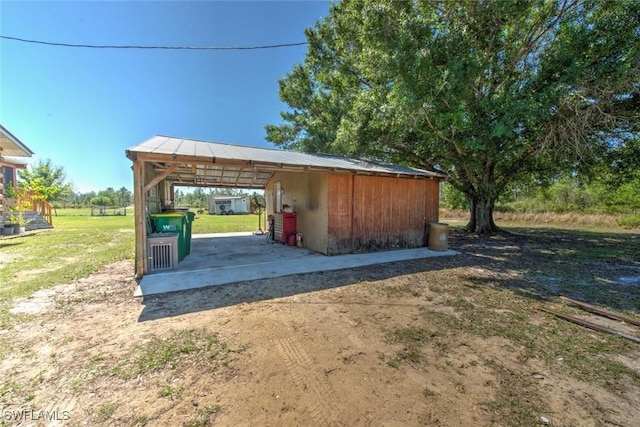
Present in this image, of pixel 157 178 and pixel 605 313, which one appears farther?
pixel 157 178

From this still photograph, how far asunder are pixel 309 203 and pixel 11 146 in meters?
12.2

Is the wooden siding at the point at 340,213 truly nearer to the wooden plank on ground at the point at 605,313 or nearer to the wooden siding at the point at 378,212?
the wooden siding at the point at 378,212

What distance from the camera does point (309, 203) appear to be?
25.1 ft

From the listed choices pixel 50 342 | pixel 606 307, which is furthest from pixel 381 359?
pixel 606 307

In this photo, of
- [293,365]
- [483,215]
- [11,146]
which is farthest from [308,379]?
[11,146]

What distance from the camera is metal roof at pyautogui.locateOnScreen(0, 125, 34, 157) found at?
908 centimetres

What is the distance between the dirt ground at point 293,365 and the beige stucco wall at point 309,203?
3213mm

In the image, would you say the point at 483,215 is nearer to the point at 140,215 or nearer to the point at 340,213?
the point at 340,213

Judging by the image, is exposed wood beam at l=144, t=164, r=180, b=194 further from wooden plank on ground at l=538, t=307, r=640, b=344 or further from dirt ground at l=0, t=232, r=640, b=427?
wooden plank on ground at l=538, t=307, r=640, b=344

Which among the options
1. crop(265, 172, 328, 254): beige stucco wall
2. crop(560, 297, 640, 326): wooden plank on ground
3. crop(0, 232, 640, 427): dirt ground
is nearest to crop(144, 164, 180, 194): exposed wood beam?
crop(0, 232, 640, 427): dirt ground

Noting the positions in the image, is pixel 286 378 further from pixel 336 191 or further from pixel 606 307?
A: pixel 336 191

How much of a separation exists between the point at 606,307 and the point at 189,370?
17.4 ft

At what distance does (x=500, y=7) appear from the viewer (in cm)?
676

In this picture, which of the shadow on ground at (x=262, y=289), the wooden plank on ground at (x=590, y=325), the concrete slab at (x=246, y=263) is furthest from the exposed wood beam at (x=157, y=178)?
the wooden plank on ground at (x=590, y=325)
